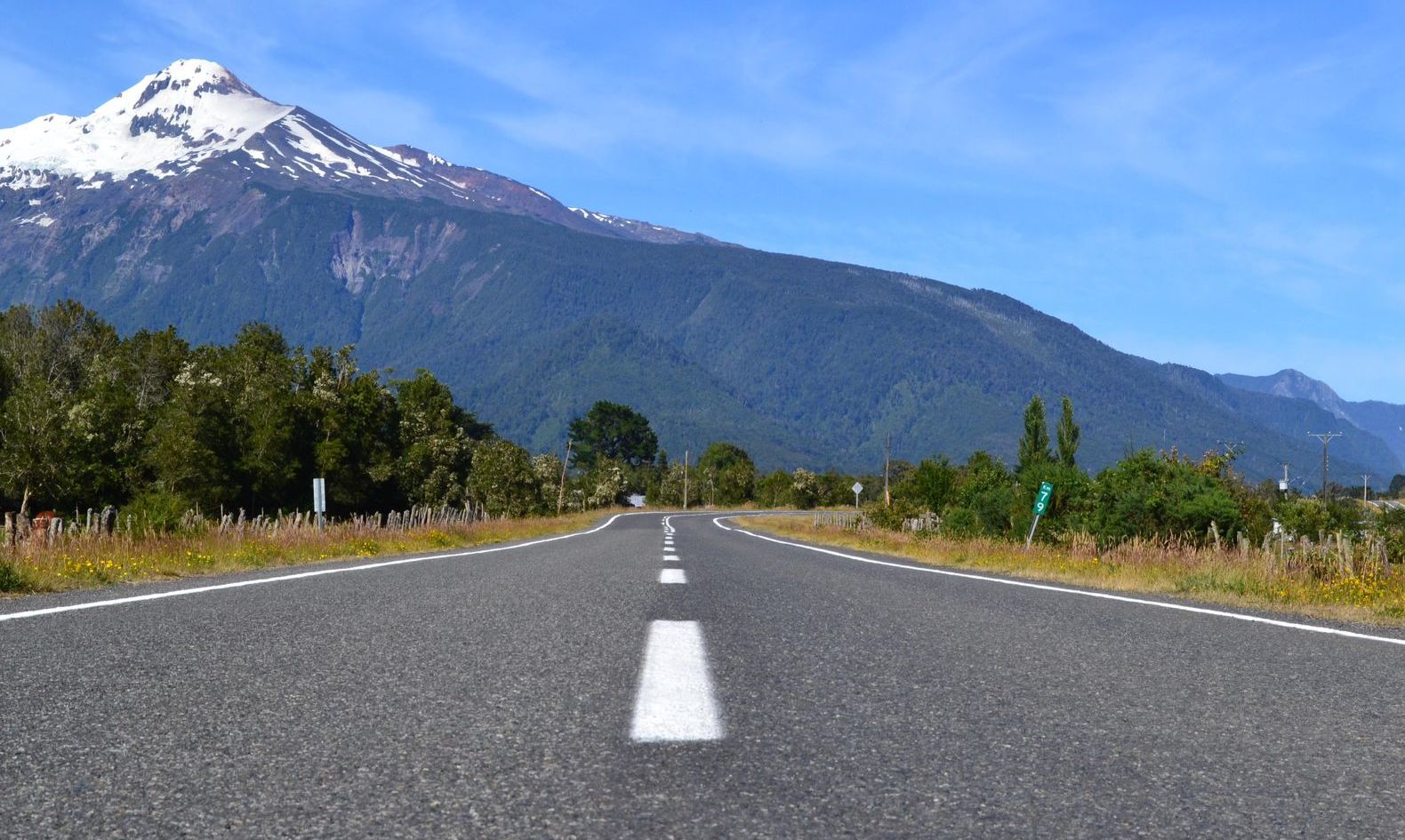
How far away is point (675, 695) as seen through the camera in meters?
3.94

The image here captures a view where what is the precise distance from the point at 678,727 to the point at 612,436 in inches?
6047

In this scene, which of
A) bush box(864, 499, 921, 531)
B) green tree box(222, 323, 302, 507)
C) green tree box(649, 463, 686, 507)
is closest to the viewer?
bush box(864, 499, 921, 531)

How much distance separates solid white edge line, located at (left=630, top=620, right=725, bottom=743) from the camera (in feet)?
11.1

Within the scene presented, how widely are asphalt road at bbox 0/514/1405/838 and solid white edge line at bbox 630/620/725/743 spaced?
2 cm

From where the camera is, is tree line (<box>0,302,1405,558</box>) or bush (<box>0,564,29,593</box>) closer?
bush (<box>0,564,29,593</box>)

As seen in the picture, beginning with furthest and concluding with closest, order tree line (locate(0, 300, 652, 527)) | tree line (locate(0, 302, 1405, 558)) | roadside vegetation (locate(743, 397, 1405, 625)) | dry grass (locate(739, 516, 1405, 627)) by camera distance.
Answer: tree line (locate(0, 300, 652, 527)) < tree line (locate(0, 302, 1405, 558)) < roadside vegetation (locate(743, 397, 1405, 625)) < dry grass (locate(739, 516, 1405, 627))

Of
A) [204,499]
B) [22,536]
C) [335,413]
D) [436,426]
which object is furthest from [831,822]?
[436,426]

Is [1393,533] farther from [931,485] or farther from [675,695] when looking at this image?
[931,485]

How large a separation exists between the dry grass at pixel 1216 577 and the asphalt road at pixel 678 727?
358 centimetres

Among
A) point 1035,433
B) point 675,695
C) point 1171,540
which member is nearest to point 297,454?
point 1035,433

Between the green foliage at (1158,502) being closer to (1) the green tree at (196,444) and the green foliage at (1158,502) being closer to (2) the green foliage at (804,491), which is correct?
(1) the green tree at (196,444)

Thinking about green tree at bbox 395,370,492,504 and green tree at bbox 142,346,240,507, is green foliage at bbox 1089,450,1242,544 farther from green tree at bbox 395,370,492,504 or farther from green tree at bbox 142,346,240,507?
green tree at bbox 395,370,492,504

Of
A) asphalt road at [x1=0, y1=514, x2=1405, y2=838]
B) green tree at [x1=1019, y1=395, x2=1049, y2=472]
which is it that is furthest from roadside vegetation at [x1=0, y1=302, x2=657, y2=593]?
green tree at [x1=1019, y1=395, x2=1049, y2=472]

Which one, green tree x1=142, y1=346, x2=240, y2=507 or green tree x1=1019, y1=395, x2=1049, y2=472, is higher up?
green tree x1=1019, y1=395, x2=1049, y2=472
